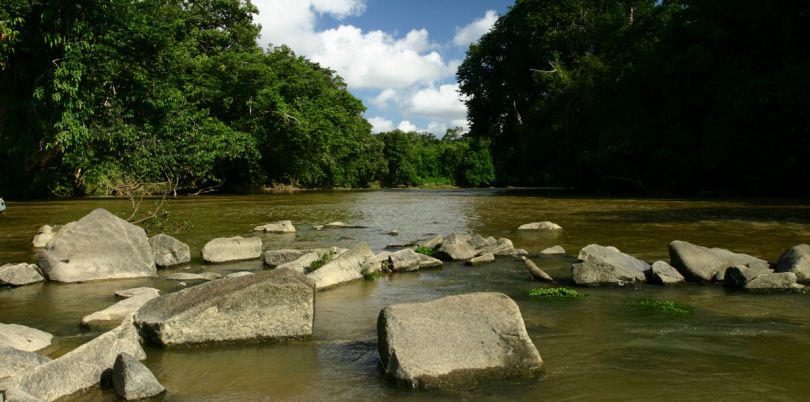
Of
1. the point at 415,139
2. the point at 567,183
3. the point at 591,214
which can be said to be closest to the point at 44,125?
the point at 591,214

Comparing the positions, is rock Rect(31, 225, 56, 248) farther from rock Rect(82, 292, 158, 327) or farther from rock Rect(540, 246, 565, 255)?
rock Rect(540, 246, 565, 255)

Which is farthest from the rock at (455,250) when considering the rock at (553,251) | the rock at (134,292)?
the rock at (134,292)

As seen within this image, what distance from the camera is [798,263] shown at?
28.7ft

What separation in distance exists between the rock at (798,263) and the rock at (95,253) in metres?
10.3

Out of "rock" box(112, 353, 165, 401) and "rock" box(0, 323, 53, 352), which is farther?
"rock" box(0, 323, 53, 352)

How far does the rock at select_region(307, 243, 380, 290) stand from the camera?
8891mm

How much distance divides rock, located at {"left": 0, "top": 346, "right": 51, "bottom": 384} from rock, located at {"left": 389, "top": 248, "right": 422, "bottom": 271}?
20.0 feet

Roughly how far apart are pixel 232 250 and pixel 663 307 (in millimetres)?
8222

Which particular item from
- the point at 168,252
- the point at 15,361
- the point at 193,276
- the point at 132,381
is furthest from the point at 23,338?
the point at 168,252

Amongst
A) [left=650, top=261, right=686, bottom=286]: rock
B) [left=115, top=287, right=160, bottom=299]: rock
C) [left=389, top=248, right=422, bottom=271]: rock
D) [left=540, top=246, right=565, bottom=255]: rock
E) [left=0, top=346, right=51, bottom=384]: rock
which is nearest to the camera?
[left=0, top=346, right=51, bottom=384]: rock

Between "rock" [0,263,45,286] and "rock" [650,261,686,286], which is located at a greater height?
"rock" [650,261,686,286]

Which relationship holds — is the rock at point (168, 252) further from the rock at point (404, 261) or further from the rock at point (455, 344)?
the rock at point (455, 344)

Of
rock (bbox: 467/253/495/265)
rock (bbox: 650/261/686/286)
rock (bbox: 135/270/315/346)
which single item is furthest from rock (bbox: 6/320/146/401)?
rock (bbox: 650/261/686/286)

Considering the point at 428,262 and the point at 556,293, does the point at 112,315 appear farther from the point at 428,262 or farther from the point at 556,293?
the point at 556,293
